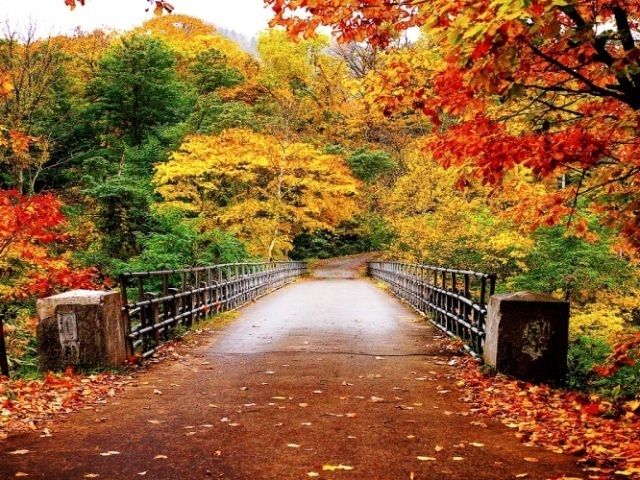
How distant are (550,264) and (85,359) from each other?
39.8 feet

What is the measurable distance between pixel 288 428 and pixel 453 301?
635 cm

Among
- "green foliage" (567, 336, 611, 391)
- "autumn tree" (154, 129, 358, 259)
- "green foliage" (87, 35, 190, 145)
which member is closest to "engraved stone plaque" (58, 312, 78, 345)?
"green foliage" (567, 336, 611, 391)

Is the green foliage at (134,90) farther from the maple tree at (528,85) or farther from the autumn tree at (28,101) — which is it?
the maple tree at (528,85)

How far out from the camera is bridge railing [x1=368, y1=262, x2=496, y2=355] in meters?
8.71

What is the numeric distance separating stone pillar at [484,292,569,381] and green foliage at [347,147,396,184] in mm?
33234

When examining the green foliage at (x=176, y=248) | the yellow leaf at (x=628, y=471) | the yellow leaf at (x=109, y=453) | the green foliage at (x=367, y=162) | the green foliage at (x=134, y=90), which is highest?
the green foliage at (x=134, y=90)

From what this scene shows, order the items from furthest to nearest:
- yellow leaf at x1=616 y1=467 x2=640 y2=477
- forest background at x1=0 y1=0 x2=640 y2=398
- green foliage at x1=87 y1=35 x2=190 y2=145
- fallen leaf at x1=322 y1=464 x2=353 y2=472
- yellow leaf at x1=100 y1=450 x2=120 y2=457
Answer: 1. green foliage at x1=87 y1=35 x2=190 y2=145
2. forest background at x1=0 y1=0 x2=640 y2=398
3. yellow leaf at x1=100 y1=450 x2=120 y2=457
4. fallen leaf at x1=322 y1=464 x2=353 y2=472
5. yellow leaf at x1=616 y1=467 x2=640 y2=477

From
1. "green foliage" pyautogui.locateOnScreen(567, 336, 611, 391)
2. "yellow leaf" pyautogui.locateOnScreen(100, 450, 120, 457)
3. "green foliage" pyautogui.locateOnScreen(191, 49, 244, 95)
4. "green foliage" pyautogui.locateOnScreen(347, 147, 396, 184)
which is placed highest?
"green foliage" pyautogui.locateOnScreen(191, 49, 244, 95)

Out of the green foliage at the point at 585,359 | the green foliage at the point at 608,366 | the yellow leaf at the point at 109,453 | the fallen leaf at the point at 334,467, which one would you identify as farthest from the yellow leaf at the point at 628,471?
the yellow leaf at the point at 109,453

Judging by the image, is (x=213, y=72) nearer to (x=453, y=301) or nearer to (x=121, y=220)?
(x=121, y=220)

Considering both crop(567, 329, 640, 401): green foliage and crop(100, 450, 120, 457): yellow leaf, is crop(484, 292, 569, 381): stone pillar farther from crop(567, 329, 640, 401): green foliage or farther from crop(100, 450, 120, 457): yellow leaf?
crop(100, 450, 120, 457): yellow leaf

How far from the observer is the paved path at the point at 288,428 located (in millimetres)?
4375

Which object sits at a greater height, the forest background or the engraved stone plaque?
the forest background

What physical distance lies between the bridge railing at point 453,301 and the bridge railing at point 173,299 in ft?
16.0
